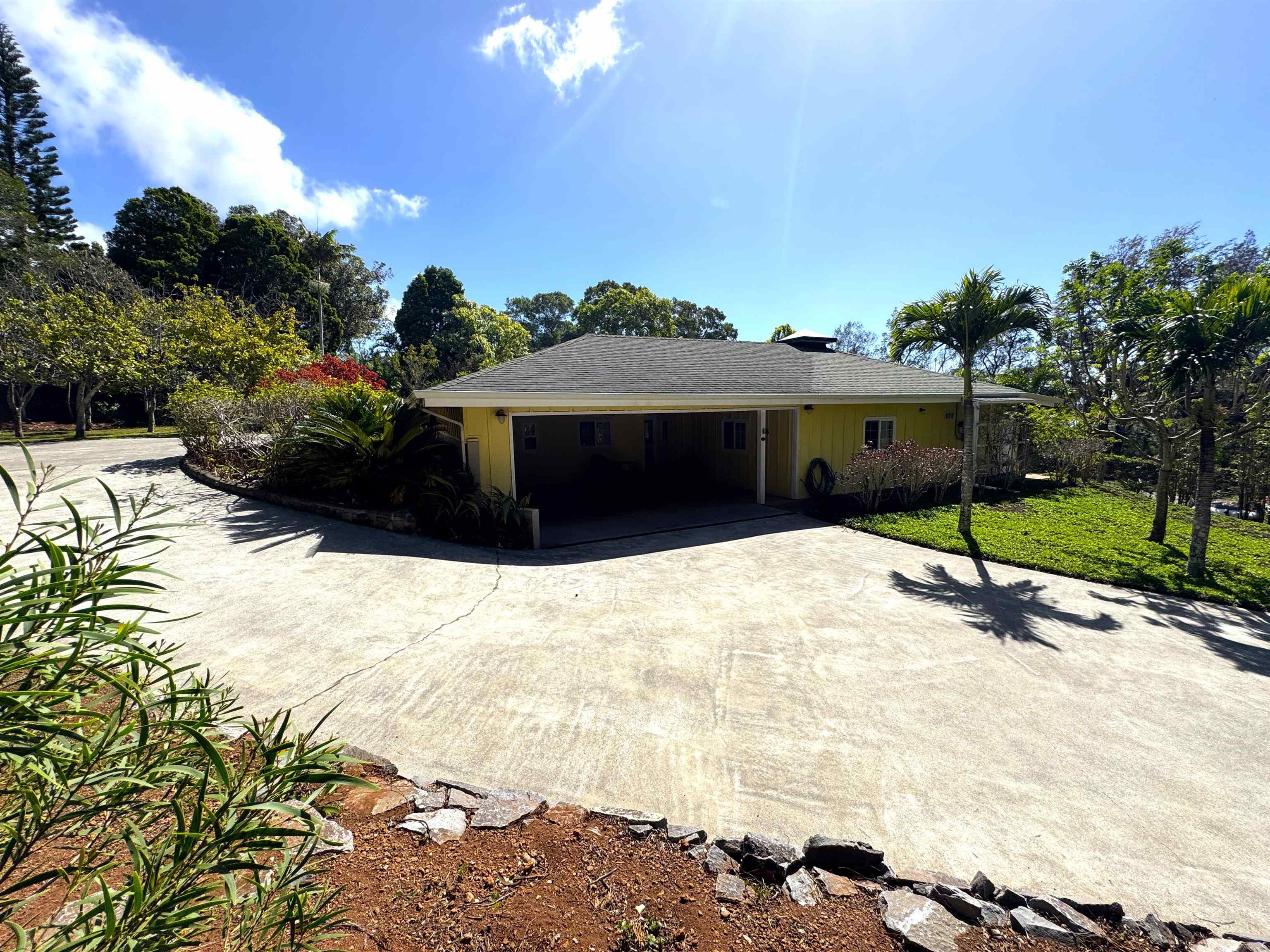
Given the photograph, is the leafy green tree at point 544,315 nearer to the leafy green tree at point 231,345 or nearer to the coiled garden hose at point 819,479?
the leafy green tree at point 231,345

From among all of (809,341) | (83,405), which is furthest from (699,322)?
(83,405)

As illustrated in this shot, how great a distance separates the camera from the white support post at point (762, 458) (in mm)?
10906

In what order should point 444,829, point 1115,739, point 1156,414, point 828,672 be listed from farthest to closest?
point 1156,414
point 828,672
point 1115,739
point 444,829

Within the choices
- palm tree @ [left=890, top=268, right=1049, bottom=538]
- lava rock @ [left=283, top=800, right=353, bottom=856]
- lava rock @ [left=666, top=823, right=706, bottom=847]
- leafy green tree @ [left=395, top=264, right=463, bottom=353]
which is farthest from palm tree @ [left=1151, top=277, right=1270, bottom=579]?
leafy green tree @ [left=395, top=264, right=463, bottom=353]

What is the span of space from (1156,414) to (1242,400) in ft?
4.28

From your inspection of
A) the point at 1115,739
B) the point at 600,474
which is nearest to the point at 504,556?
the point at 1115,739

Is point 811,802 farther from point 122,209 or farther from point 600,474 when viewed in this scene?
point 122,209

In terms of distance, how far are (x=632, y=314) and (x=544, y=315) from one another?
554 inches

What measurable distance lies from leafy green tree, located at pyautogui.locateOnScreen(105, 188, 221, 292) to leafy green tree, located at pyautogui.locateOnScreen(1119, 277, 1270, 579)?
39610 mm

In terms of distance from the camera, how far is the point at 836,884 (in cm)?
224

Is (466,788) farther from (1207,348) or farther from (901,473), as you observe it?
(901,473)

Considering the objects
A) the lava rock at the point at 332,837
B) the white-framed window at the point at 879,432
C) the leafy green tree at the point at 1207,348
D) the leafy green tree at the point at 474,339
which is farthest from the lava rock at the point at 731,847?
the leafy green tree at the point at 474,339

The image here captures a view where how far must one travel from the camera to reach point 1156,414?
9.10 meters

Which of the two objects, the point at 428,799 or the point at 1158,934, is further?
the point at 428,799
